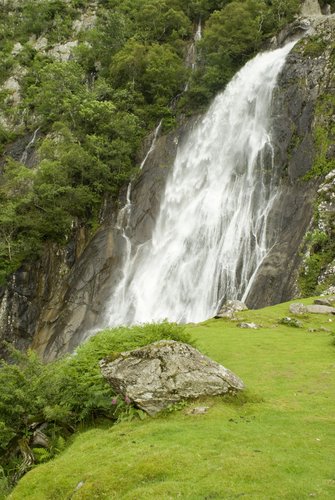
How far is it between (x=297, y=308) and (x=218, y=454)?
1466 cm

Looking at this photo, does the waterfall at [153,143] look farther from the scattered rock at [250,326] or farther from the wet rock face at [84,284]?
the scattered rock at [250,326]

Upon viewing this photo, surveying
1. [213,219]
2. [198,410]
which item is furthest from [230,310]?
[198,410]

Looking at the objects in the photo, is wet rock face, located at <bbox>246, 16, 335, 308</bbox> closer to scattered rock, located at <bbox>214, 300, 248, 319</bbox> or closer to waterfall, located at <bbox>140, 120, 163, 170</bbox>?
scattered rock, located at <bbox>214, 300, 248, 319</bbox>

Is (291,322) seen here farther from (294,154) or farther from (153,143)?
(153,143)

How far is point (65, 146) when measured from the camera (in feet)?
133

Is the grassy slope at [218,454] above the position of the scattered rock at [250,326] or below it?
below

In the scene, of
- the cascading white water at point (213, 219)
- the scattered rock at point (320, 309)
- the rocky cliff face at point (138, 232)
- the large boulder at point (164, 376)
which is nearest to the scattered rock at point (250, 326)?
the scattered rock at point (320, 309)

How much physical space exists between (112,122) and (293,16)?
21701 mm

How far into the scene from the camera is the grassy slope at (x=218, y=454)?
21.5 feet

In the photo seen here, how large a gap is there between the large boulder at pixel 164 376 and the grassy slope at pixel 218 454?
363 millimetres

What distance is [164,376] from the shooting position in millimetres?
10156

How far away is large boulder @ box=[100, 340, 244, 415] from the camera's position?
990 cm

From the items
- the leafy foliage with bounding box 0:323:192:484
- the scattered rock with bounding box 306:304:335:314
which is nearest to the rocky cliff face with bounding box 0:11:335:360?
the scattered rock with bounding box 306:304:335:314

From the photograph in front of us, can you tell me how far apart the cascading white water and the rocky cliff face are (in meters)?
1.08
